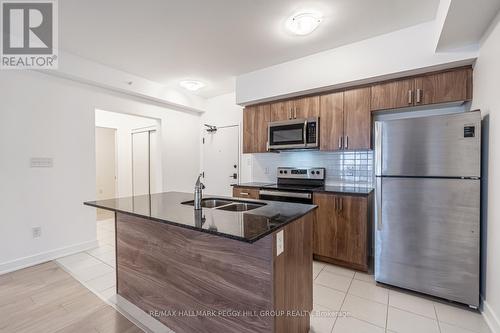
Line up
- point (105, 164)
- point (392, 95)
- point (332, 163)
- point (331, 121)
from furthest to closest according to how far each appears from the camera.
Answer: point (105, 164), point (332, 163), point (331, 121), point (392, 95)

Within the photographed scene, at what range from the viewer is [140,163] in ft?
17.7

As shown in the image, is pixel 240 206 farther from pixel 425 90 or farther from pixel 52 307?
pixel 425 90

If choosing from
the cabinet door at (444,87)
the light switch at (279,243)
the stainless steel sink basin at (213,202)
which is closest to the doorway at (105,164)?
the stainless steel sink basin at (213,202)

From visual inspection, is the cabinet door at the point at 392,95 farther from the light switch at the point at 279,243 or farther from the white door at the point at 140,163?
the white door at the point at 140,163

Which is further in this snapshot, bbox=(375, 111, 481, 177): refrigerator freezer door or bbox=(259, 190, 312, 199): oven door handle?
bbox=(259, 190, 312, 199): oven door handle

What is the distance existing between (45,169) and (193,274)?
2.74 meters

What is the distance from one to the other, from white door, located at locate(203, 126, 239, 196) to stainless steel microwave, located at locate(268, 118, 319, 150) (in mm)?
1214

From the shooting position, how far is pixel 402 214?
2.25 meters

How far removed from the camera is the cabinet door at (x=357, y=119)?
2.83m

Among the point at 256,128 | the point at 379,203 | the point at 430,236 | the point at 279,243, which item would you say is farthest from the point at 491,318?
the point at 256,128

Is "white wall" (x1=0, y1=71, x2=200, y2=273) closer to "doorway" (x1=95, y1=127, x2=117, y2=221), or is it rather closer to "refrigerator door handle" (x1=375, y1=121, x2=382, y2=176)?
"doorway" (x1=95, y1=127, x2=117, y2=221)

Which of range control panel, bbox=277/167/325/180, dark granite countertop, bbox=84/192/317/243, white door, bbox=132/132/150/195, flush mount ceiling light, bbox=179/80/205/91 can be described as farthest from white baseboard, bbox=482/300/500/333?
white door, bbox=132/132/150/195

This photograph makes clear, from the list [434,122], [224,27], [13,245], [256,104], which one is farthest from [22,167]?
[434,122]

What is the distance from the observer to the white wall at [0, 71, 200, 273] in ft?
8.98
